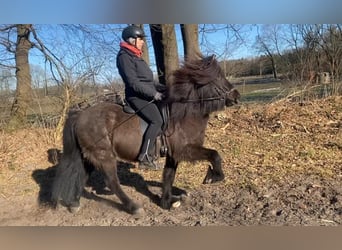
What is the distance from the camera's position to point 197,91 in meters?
5.77

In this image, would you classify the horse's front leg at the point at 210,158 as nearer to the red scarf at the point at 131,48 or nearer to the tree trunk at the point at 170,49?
the red scarf at the point at 131,48

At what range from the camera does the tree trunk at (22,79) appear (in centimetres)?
1068

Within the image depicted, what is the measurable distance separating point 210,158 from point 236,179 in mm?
1674

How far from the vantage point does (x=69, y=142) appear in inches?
233

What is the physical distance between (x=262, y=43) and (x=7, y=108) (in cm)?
744

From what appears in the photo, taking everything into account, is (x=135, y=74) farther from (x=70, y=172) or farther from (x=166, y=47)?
(x=166, y=47)

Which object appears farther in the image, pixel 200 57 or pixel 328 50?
pixel 328 50

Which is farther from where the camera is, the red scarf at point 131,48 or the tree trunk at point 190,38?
the tree trunk at point 190,38

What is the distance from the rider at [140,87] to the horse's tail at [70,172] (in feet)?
3.14

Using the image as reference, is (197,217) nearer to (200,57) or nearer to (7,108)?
(200,57)

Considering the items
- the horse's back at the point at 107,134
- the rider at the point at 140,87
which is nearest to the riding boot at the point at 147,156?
the rider at the point at 140,87

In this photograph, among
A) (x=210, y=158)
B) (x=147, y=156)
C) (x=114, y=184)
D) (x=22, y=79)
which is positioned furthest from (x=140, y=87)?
(x=22, y=79)

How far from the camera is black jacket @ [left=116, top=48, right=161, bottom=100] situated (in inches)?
216

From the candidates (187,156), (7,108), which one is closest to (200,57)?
(187,156)
